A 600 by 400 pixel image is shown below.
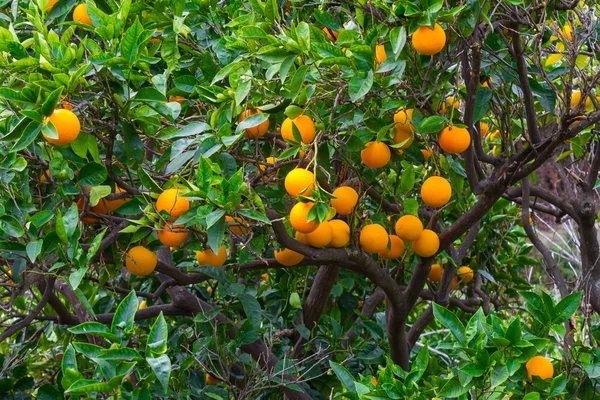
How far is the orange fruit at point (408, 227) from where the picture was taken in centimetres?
204

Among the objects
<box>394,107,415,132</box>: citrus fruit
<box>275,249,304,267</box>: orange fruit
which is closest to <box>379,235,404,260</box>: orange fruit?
<box>275,249,304,267</box>: orange fruit

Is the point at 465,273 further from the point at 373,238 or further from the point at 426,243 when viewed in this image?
the point at 373,238

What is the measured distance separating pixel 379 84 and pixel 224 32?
647 millimetres

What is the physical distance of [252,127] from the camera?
181 centimetres

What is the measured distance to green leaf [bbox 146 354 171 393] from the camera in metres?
1.44

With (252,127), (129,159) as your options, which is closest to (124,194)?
(129,159)

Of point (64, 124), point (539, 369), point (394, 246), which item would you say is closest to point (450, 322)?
point (539, 369)

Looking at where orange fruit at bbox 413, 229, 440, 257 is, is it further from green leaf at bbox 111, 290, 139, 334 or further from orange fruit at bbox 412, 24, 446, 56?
green leaf at bbox 111, 290, 139, 334

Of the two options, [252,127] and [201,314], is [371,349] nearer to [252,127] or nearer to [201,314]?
[201,314]

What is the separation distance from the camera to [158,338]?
1.53 metres

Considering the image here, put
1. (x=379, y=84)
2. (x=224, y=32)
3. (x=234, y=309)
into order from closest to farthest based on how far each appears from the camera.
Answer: (x=379, y=84)
(x=224, y=32)
(x=234, y=309)

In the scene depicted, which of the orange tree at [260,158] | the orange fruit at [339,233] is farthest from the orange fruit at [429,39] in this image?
the orange fruit at [339,233]

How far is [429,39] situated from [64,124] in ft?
2.56

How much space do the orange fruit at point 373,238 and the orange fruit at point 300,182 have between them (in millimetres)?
379
